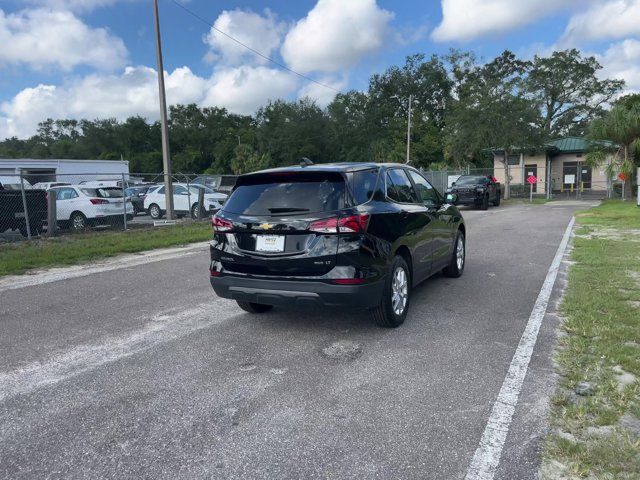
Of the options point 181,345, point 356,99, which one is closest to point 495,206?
point 181,345

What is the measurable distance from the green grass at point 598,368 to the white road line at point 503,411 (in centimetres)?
25

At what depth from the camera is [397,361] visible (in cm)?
413

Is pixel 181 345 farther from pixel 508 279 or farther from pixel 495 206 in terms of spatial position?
pixel 495 206

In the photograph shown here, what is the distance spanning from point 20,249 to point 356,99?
58.5 meters

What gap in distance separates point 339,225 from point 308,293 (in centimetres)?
70

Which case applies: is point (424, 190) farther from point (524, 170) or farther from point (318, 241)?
point (524, 170)

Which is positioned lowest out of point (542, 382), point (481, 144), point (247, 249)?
point (542, 382)

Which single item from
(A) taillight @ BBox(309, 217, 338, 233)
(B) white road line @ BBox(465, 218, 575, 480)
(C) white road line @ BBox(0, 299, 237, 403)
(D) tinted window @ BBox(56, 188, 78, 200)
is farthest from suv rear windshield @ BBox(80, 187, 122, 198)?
(B) white road line @ BBox(465, 218, 575, 480)

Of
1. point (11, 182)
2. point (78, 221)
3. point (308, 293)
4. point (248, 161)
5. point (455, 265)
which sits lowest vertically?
point (455, 265)

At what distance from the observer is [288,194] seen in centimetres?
470

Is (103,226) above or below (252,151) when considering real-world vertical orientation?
below

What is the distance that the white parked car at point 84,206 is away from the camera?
46.2 ft

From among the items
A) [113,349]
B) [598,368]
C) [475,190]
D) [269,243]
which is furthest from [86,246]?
[475,190]

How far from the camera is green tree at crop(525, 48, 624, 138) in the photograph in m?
55.2
